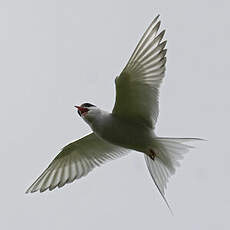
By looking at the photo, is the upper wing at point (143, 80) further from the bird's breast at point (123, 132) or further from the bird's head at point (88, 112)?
the bird's head at point (88, 112)

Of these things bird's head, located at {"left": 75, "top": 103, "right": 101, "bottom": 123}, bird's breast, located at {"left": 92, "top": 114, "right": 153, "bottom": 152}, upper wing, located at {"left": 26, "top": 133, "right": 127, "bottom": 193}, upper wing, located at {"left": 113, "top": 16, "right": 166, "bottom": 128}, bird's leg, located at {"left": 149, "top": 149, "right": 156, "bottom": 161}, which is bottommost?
upper wing, located at {"left": 26, "top": 133, "right": 127, "bottom": 193}

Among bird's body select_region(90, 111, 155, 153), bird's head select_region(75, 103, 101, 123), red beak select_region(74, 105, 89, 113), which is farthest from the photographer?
red beak select_region(74, 105, 89, 113)

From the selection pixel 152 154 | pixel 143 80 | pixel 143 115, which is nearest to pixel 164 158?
pixel 152 154

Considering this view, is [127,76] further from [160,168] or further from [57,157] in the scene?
[57,157]

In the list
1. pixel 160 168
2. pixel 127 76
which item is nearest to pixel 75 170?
pixel 160 168

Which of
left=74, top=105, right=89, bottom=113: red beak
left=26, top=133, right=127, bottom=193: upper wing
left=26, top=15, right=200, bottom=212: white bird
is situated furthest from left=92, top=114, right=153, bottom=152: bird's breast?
left=26, top=133, right=127, bottom=193: upper wing

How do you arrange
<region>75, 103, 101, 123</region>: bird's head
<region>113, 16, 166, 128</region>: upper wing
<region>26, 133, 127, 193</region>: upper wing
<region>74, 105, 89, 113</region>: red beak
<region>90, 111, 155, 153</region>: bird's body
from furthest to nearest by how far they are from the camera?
<region>26, 133, 127, 193</region>: upper wing
<region>74, 105, 89, 113</region>: red beak
<region>75, 103, 101, 123</region>: bird's head
<region>90, 111, 155, 153</region>: bird's body
<region>113, 16, 166, 128</region>: upper wing

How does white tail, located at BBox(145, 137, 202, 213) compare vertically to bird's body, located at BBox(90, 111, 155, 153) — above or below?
below

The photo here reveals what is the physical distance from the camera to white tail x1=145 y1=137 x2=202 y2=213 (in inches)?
299

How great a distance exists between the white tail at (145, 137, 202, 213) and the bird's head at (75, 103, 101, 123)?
0.67 metres

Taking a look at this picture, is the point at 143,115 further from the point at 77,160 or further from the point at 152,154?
the point at 77,160

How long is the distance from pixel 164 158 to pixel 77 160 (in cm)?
131

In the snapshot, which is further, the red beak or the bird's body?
the red beak

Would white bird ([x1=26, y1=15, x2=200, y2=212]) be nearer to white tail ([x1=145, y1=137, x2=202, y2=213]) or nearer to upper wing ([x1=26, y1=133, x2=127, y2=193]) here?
white tail ([x1=145, y1=137, x2=202, y2=213])
